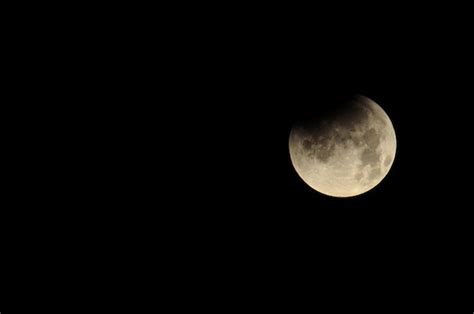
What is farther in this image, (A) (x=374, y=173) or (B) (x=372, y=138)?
(A) (x=374, y=173)

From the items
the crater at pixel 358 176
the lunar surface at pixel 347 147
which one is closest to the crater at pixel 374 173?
the lunar surface at pixel 347 147

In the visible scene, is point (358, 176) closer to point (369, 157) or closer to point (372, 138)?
point (369, 157)

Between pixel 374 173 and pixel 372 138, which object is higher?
pixel 372 138

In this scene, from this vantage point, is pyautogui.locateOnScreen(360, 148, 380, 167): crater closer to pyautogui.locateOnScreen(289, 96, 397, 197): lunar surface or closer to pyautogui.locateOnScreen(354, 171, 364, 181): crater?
pyautogui.locateOnScreen(289, 96, 397, 197): lunar surface


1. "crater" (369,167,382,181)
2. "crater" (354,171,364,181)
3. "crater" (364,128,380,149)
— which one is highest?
"crater" (364,128,380,149)

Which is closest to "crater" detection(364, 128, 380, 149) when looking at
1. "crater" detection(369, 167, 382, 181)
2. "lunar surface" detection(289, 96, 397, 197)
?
"lunar surface" detection(289, 96, 397, 197)

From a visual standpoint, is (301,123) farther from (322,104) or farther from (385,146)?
(385,146)

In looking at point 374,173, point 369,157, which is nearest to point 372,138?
point 369,157

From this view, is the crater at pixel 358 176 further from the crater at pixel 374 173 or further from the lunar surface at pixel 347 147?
the crater at pixel 374 173

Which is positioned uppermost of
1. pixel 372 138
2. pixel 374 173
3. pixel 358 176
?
pixel 372 138
